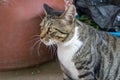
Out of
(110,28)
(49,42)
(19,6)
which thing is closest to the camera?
(49,42)

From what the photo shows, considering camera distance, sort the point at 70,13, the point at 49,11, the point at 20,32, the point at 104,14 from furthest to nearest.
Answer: the point at 104,14, the point at 20,32, the point at 49,11, the point at 70,13

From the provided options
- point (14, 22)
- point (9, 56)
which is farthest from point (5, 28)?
point (9, 56)

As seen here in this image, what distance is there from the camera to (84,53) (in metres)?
1.61

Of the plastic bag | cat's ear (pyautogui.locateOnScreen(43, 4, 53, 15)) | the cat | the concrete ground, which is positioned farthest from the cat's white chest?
the plastic bag

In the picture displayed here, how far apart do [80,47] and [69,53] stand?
7 cm

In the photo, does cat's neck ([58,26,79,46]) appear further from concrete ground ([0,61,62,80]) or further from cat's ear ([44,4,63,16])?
concrete ground ([0,61,62,80])

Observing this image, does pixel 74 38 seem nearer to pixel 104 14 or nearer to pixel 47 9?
pixel 47 9

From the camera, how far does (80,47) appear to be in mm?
1606

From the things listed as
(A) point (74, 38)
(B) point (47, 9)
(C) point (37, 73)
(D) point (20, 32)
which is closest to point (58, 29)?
(A) point (74, 38)

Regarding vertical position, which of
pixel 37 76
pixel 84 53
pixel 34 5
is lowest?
pixel 37 76

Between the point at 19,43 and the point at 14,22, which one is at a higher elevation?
the point at 14,22

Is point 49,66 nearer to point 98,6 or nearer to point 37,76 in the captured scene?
point 37,76

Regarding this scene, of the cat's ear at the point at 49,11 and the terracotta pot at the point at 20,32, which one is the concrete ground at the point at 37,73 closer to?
the terracotta pot at the point at 20,32

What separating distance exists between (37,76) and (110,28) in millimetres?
614
